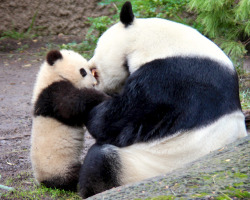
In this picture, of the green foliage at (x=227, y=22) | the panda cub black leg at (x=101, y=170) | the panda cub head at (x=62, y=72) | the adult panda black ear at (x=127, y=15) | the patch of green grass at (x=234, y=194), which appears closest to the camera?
the patch of green grass at (x=234, y=194)

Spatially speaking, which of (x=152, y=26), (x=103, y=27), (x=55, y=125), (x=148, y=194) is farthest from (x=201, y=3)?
(x=148, y=194)

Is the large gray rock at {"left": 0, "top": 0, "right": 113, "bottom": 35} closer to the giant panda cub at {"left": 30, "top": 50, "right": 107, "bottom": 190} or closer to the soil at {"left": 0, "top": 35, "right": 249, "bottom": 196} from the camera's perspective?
the soil at {"left": 0, "top": 35, "right": 249, "bottom": 196}

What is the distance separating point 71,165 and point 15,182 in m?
0.60

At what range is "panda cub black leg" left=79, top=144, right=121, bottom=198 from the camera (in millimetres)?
3273

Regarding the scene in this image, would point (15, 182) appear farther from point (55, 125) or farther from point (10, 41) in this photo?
point (10, 41)

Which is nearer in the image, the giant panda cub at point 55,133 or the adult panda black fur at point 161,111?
the adult panda black fur at point 161,111

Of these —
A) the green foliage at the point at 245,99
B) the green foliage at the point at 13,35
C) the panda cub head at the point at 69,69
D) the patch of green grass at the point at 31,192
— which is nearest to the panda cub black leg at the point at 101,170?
the patch of green grass at the point at 31,192

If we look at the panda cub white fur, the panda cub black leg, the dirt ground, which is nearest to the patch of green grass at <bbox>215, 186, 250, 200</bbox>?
the panda cub black leg

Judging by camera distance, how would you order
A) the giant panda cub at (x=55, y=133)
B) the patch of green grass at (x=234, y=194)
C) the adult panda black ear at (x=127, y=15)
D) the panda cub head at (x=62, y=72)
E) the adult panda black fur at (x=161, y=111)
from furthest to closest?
the panda cub head at (x=62, y=72) < the giant panda cub at (x=55, y=133) < the adult panda black ear at (x=127, y=15) < the adult panda black fur at (x=161, y=111) < the patch of green grass at (x=234, y=194)

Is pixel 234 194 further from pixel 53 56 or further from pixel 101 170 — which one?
pixel 53 56

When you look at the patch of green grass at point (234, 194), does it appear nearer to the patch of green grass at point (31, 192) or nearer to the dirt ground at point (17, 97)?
the patch of green grass at point (31, 192)


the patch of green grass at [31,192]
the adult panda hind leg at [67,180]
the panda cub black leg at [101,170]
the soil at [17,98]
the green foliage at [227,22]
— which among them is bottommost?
the soil at [17,98]

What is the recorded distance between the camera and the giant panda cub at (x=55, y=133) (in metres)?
3.67

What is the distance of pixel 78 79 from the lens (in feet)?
12.6
